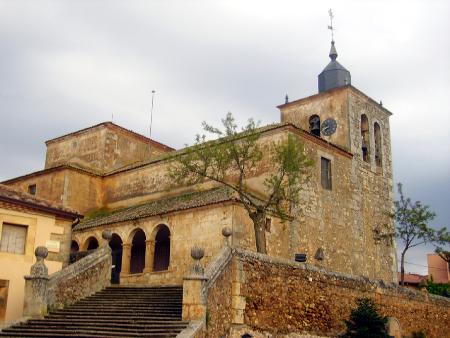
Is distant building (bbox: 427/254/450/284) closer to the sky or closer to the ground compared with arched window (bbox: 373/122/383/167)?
closer to the ground

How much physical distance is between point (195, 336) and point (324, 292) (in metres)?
5.95

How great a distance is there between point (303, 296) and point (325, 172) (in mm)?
11382

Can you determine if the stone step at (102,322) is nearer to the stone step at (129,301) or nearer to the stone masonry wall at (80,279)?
the stone masonry wall at (80,279)

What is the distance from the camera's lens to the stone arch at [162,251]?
2544 centimetres

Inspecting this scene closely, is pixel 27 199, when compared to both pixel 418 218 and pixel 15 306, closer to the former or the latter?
pixel 15 306

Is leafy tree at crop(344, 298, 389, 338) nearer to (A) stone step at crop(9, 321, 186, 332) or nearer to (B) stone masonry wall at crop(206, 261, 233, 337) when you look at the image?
(B) stone masonry wall at crop(206, 261, 233, 337)

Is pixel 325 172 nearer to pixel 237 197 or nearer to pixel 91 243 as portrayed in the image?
pixel 237 197

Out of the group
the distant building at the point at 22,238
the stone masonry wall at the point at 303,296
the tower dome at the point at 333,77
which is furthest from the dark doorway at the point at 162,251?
the tower dome at the point at 333,77

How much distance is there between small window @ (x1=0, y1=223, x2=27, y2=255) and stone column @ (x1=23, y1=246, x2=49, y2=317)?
6.15 ft

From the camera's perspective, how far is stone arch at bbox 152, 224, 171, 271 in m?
25.4

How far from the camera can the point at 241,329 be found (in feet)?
46.0

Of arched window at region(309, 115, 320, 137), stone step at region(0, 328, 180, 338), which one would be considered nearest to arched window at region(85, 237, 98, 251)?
stone step at region(0, 328, 180, 338)

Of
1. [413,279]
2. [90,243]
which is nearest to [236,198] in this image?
[90,243]

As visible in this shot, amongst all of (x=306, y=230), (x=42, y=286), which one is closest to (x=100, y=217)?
(x=306, y=230)
